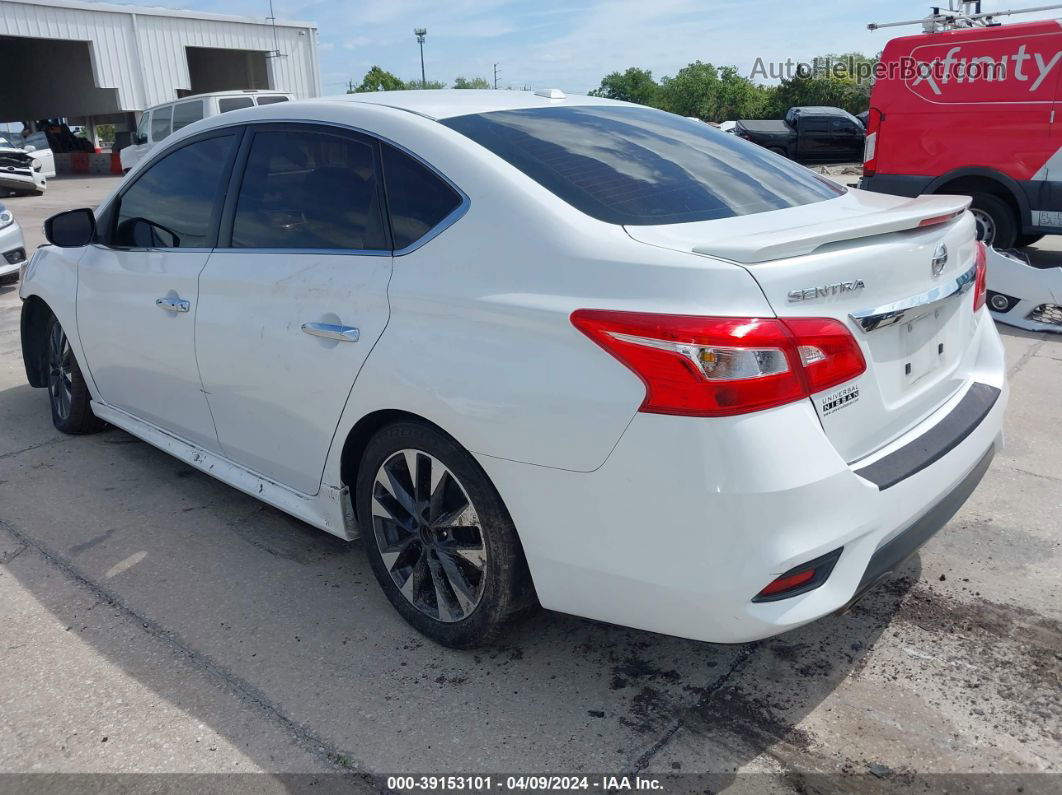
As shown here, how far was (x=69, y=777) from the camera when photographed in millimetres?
2322

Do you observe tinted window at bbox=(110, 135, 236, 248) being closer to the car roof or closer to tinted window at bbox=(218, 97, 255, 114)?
the car roof

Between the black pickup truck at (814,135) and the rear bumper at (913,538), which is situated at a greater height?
the black pickup truck at (814,135)

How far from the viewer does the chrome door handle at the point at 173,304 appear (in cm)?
345

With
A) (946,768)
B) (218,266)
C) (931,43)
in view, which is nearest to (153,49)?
(931,43)

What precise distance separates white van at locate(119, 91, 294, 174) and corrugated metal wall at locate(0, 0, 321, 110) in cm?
1482

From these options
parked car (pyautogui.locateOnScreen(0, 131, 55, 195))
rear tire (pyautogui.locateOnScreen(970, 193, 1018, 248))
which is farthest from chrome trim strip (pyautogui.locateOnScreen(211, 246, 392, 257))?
parked car (pyautogui.locateOnScreen(0, 131, 55, 195))

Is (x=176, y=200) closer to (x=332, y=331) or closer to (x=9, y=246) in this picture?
(x=332, y=331)

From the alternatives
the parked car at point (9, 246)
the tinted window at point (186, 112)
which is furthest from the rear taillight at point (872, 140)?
the tinted window at point (186, 112)

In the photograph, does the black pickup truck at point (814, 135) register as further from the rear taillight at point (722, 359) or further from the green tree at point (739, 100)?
the green tree at point (739, 100)

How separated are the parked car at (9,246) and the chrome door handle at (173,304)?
23.4 feet

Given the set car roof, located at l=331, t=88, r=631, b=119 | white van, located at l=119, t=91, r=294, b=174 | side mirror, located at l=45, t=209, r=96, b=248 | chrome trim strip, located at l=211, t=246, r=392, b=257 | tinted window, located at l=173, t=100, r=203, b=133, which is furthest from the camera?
tinted window, located at l=173, t=100, r=203, b=133

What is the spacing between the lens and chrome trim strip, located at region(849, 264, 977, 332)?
2211mm

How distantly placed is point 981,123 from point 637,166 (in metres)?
6.79

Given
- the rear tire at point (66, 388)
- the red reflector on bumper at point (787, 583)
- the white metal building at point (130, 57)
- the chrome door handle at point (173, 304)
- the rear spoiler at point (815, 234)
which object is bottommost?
the rear tire at point (66, 388)
